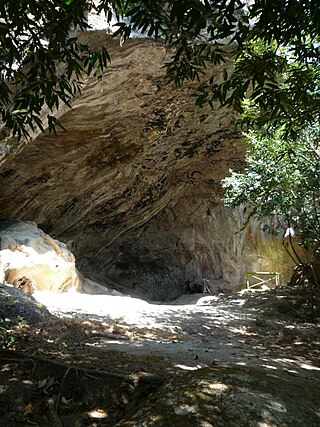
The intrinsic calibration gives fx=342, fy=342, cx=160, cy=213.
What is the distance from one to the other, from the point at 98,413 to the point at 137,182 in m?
12.5

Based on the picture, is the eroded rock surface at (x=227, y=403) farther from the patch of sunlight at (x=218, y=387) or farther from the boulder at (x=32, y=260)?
the boulder at (x=32, y=260)

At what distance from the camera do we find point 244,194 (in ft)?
33.0

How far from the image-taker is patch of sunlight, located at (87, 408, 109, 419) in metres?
2.29

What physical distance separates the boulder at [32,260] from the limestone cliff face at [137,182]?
4.99 ft

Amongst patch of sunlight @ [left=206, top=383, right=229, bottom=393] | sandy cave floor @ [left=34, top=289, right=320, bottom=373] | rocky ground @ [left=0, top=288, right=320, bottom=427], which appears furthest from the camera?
sandy cave floor @ [left=34, top=289, right=320, bottom=373]

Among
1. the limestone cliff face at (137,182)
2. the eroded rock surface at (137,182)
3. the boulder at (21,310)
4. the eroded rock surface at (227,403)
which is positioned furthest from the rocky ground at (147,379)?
the eroded rock surface at (137,182)

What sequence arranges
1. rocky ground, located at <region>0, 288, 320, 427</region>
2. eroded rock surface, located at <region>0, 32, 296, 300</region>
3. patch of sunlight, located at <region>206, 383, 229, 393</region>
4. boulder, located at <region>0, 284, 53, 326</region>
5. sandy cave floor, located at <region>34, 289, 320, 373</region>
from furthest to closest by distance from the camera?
eroded rock surface, located at <region>0, 32, 296, 300</region> < boulder, located at <region>0, 284, 53, 326</region> < sandy cave floor, located at <region>34, 289, 320, 373</region> < patch of sunlight, located at <region>206, 383, 229, 393</region> < rocky ground, located at <region>0, 288, 320, 427</region>

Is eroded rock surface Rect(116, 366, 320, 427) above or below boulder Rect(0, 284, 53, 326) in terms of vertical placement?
above

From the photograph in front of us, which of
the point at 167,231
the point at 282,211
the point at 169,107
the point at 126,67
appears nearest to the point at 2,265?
the point at 126,67

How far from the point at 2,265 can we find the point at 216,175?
34.6ft

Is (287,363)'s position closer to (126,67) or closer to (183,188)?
(126,67)

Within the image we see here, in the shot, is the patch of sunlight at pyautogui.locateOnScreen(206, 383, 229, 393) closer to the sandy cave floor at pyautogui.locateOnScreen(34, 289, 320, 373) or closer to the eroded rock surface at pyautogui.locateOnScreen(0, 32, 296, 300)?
the sandy cave floor at pyautogui.locateOnScreen(34, 289, 320, 373)

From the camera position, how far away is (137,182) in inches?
570

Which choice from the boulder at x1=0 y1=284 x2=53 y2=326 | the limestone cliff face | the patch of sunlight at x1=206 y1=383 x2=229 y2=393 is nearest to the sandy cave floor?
the boulder at x1=0 y1=284 x2=53 y2=326
